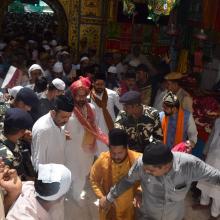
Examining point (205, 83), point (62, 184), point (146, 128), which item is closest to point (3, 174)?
point (62, 184)

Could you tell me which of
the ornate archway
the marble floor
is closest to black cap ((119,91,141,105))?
the marble floor

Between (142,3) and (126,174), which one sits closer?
(126,174)

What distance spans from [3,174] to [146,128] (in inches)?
70.2

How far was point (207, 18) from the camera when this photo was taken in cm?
653

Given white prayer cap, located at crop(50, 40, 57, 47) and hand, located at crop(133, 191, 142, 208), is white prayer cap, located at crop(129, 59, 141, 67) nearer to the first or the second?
white prayer cap, located at crop(50, 40, 57, 47)

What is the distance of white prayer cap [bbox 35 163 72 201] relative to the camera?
89.4 inches

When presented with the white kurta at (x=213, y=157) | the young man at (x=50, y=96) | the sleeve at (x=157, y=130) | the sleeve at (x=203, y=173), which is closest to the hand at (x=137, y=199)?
the sleeve at (x=203, y=173)

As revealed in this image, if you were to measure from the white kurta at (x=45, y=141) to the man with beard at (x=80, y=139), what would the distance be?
498mm

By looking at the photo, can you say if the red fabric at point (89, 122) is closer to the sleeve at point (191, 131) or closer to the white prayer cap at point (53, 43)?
the sleeve at point (191, 131)

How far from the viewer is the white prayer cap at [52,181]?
7.45 feet

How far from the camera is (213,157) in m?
4.51

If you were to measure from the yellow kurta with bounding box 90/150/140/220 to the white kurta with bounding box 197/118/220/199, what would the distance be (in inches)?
56.4

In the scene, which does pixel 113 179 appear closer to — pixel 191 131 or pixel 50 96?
pixel 191 131

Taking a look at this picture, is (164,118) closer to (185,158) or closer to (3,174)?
(185,158)
